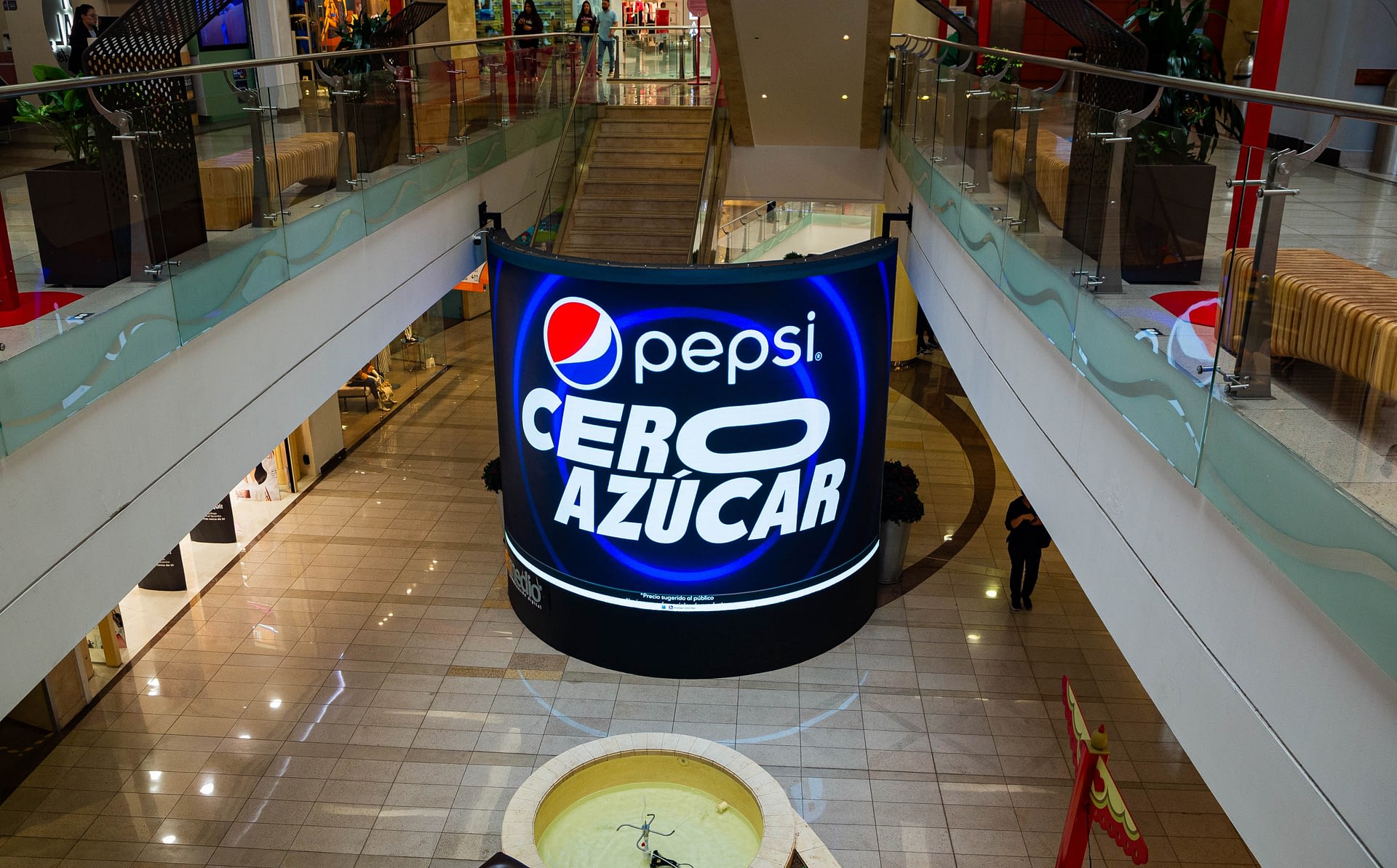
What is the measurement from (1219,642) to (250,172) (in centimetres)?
482

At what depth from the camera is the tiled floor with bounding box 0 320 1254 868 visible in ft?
21.8

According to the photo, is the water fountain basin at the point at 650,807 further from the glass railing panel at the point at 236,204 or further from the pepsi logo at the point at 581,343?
the glass railing panel at the point at 236,204

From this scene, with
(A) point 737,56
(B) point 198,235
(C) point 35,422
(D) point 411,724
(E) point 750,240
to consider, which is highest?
(A) point 737,56

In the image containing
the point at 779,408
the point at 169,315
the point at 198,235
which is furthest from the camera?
the point at 779,408

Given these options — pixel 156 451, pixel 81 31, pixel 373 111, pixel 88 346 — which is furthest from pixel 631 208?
pixel 88 346

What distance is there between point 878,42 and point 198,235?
6.75 metres

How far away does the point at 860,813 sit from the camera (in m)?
6.85

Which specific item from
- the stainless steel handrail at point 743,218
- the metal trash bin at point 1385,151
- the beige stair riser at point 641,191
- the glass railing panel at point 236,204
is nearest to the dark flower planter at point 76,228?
the glass railing panel at point 236,204

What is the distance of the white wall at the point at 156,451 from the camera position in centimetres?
335

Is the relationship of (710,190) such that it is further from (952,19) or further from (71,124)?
(71,124)

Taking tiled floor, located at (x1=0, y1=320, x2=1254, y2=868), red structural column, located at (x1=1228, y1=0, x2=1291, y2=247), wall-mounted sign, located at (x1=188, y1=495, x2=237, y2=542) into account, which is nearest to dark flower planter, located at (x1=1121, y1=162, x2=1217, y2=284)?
red structural column, located at (x1=1228, y1=0, x2=1291, y2=247)

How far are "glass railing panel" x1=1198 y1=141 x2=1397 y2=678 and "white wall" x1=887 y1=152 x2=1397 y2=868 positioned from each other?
11 cm

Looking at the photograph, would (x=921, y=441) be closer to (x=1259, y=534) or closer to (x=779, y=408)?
(x=779, y=408)

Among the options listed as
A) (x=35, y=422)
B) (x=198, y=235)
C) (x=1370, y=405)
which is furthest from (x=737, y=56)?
(x=1370, y=405)
